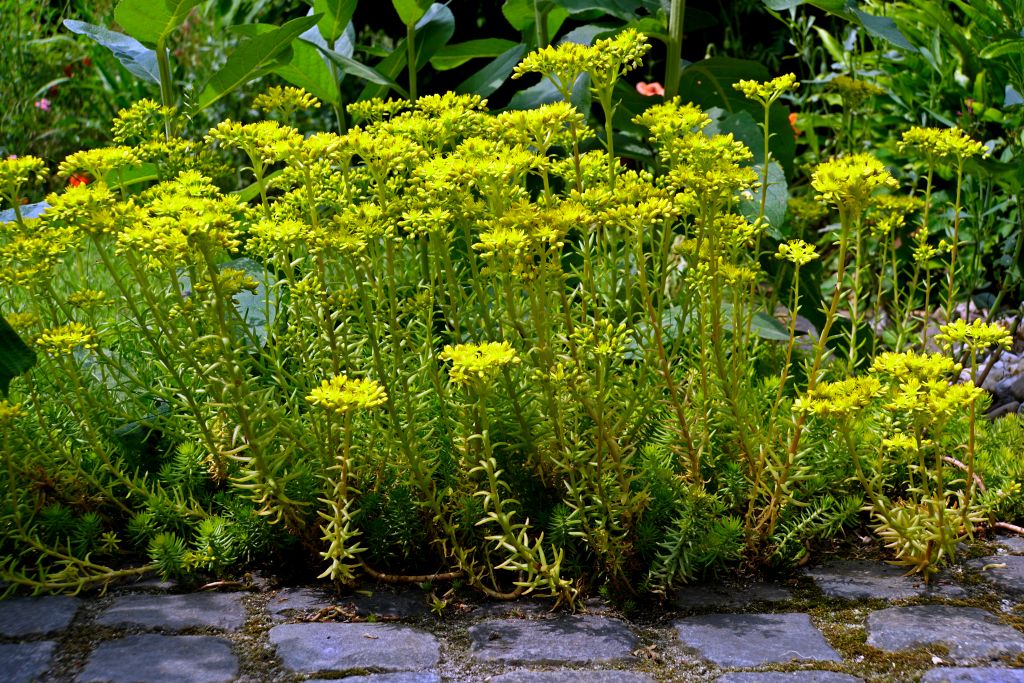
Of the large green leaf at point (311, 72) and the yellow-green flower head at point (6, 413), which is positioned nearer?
the yellow-green flower head at point (6, 413)

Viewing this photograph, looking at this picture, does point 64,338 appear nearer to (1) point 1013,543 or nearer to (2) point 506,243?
(2) point 506,243

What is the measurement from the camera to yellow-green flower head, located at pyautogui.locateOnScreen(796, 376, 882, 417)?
1850 mm

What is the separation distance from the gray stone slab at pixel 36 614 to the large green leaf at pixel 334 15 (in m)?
1.84

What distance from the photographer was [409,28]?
3.06 m

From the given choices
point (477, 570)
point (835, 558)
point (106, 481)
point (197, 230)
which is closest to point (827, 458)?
point (835, 558)

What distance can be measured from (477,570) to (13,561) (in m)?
0.96

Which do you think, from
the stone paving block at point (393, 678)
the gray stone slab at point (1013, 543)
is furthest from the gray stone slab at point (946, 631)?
the stone paving block at point (393, 678)

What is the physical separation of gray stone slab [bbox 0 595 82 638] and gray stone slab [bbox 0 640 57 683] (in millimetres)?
53

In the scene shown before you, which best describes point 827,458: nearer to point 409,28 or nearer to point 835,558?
point 835,558

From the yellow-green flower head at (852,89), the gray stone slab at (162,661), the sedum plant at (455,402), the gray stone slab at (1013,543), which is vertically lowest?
the gray stone slab at (1013,543)

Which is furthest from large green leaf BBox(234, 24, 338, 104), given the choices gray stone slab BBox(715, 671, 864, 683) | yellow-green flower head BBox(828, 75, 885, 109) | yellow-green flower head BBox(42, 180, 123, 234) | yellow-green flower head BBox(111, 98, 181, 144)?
gray stone slab BBox(715, 671, 864, 683)

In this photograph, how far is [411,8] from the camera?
9.61 feet

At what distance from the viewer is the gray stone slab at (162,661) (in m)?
1.75

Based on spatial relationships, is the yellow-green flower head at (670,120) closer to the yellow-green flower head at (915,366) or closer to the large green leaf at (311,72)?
the yellow-green flower head at (915,366)
